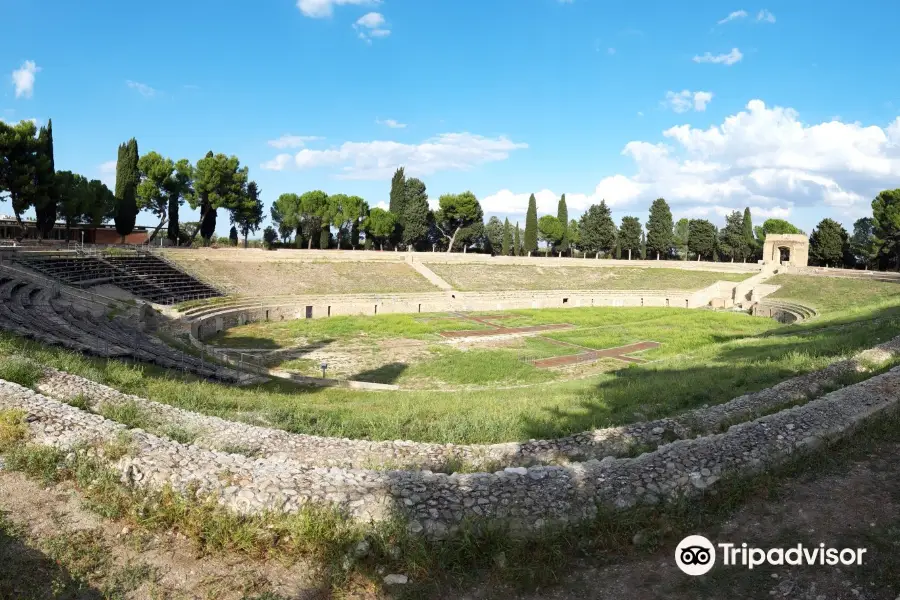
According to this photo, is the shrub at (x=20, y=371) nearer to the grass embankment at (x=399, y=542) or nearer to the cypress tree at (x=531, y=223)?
the grass embankment at (x=399, y=542)

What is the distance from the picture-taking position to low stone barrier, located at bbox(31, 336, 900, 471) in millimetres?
9234

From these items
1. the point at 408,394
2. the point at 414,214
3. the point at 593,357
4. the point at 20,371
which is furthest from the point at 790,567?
the point at 414,214

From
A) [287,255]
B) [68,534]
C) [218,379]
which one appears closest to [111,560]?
[68,534]

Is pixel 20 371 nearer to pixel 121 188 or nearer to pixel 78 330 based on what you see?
pixel 78 330

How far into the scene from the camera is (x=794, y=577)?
6.08 metres

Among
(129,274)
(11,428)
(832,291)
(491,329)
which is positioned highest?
(129,274)

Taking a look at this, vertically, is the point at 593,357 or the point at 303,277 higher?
the point at 303,277

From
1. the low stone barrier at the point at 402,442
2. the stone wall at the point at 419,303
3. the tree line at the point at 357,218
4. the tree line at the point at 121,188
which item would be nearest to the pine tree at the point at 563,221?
the tree line at the point at 357,218

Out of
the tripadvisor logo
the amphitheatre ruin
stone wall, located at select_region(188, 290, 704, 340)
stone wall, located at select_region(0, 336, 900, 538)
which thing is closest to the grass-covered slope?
stone wall, located at select_region(188, 290, 704, 340)

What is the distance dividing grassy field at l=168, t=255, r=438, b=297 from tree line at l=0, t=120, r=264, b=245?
38.8 ft

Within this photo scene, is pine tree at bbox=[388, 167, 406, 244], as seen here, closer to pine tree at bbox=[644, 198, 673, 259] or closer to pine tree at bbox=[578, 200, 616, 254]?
pine tree at bbox=[578, 200, 616, 254]

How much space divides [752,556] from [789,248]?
72.9 meters

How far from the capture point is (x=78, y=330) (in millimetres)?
19266

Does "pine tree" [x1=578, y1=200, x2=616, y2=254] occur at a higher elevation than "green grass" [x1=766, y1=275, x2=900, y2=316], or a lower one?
higher
